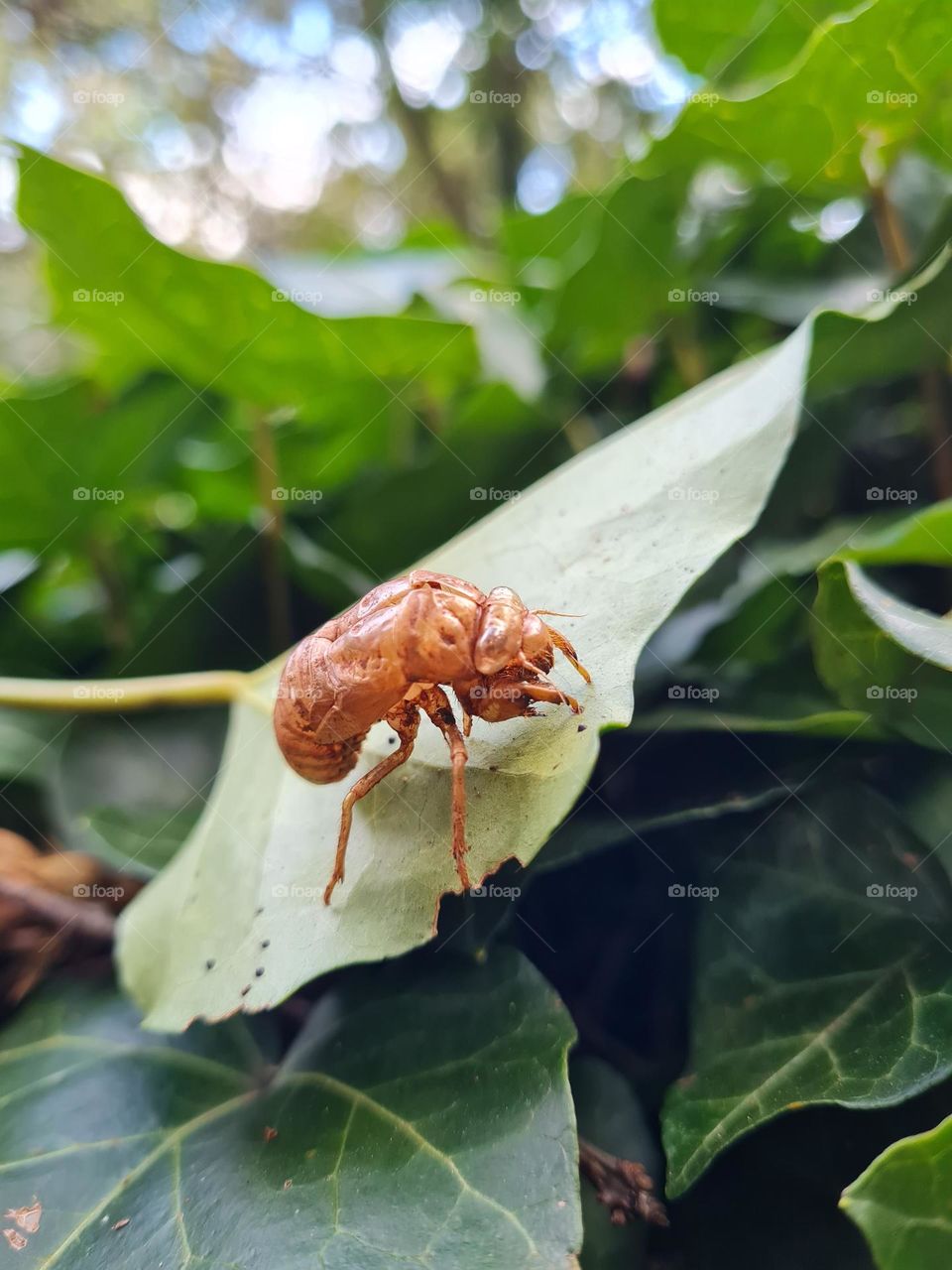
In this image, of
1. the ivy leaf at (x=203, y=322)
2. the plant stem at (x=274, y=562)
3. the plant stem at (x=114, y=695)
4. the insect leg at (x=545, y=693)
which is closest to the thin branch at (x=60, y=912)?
the plant stem at (x=114, y=695)

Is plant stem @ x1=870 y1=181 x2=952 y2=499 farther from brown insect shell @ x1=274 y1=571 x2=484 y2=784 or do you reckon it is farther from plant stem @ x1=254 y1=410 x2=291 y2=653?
plant stem @ x1=254 y1=410 x2=291 y2=653

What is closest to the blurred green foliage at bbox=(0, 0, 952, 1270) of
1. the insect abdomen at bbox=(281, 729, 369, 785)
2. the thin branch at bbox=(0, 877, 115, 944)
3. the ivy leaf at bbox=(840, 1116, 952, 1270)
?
the ivy leaf at bbox=(840, 1116, 952, 1270)

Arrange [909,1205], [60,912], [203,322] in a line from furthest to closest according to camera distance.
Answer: [203,322], [60,912], [909,1205]

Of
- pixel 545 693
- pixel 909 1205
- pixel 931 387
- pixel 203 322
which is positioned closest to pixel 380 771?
pixel 545 693

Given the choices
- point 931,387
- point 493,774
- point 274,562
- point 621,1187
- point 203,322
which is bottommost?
point 931,387

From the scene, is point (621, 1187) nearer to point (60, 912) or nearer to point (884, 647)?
point (884, 647)

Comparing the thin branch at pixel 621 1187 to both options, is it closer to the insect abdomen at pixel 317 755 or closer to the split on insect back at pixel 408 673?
the split on insect back at pixel 408 673
